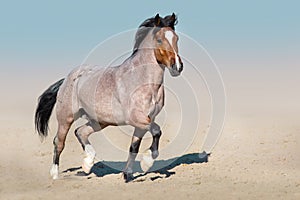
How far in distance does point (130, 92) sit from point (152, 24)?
1037mm

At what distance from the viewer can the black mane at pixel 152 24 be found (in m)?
7.12

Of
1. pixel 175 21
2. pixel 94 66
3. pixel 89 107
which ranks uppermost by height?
pixel 175 21

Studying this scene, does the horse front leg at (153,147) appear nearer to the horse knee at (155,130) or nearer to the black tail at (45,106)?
the horse knee at (155,130)

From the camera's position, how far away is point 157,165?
28.2 feet

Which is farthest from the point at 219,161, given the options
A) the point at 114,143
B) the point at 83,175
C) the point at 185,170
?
the point at 114,143

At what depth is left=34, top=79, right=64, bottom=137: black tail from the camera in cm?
867

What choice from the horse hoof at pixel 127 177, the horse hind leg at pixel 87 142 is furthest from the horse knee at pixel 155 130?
the horse hind leg at pixel 87 142

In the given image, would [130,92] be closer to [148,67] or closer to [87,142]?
[148,67]

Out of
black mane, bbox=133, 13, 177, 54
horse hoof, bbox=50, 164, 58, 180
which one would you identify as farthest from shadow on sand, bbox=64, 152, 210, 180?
black mane, bbox=133, 13, 177, 54

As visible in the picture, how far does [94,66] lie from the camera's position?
821 centimetres

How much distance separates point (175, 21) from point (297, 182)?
284 centimetres

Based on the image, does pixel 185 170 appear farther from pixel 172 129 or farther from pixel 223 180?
pixel 172 129

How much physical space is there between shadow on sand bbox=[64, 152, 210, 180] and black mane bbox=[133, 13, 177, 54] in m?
2.01

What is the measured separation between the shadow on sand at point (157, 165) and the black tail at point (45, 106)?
93cm
